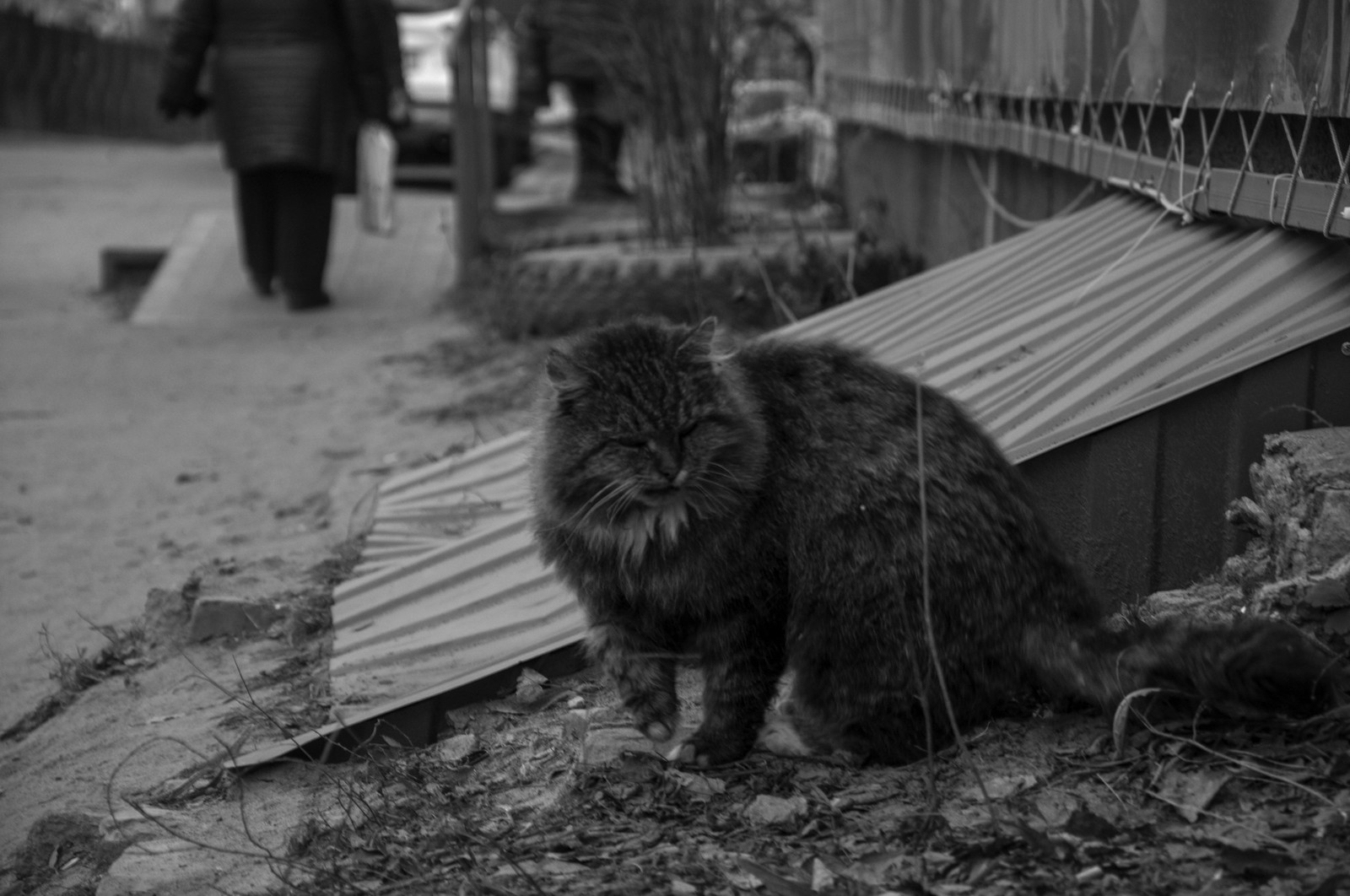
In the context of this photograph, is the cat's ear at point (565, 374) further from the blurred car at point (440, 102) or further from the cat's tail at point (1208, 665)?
the blurred car at point (440, 102)

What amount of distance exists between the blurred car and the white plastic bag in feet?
12.1

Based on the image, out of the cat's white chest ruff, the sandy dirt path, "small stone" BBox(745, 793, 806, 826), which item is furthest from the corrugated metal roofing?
"small stone" BBox(745, 793, 806, 826)

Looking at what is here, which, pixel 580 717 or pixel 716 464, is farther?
pixel 580 717

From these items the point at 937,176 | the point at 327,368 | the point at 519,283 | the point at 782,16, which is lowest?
the point at 327,368

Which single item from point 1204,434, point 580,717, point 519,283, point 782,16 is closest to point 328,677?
point 580,717

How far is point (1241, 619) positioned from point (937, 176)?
5.24 m

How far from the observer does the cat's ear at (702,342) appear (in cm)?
325

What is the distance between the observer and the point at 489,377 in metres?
8.00

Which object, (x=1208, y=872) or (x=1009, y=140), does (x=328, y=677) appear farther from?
(x=1009, y=140)

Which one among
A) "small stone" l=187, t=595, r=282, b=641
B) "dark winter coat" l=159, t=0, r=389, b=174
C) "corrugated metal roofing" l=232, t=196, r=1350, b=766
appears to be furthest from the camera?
"dark winter coat" l=159, t=0, r=389, b=174

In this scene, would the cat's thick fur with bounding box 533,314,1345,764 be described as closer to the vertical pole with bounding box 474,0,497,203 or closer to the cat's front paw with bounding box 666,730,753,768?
the cat's front paw with bounding box 666,730,753,768

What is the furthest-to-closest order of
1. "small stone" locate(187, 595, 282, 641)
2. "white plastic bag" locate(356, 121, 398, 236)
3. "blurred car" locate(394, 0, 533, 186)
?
"blurred car" locate(394, 0, 533, 186), "white plastic bag" locate(356, 121, 398, 236), "small stone" locate(187, 595, 282, 641)

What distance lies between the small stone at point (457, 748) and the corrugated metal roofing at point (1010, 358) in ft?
0.71

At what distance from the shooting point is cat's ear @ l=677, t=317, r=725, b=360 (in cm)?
325
